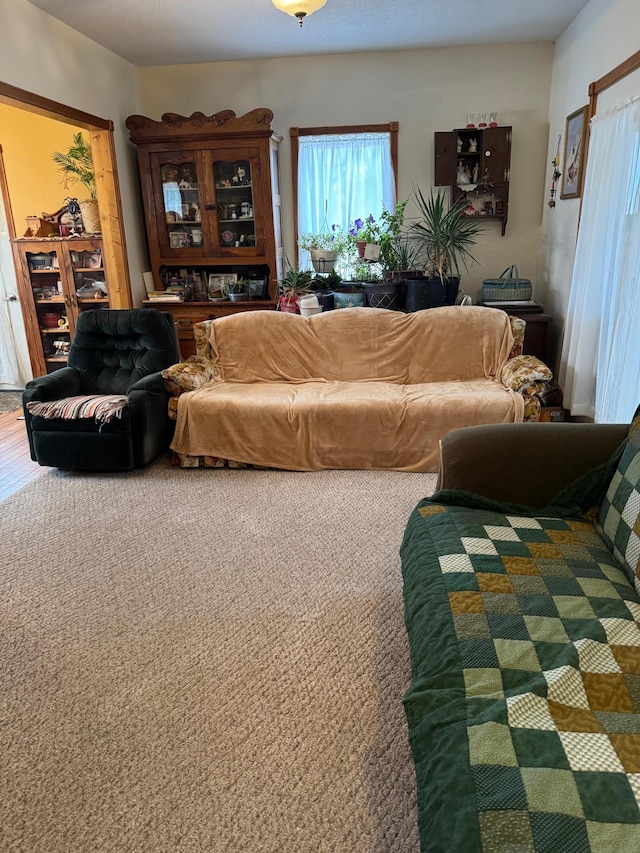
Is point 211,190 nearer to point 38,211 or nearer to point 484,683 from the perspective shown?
point 38,211

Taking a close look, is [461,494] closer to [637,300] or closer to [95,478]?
[637,300]

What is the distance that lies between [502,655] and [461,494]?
0.77 metres

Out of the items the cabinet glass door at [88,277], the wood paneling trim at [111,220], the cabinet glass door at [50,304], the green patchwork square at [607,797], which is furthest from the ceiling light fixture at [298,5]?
the green patchwork square at [607,797]

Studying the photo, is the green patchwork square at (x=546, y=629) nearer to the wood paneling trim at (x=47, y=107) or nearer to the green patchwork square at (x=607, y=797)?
the green patchwork square at (x=607, y=797)

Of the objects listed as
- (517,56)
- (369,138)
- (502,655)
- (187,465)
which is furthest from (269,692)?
(517,56)

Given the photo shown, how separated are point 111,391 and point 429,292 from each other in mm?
2386

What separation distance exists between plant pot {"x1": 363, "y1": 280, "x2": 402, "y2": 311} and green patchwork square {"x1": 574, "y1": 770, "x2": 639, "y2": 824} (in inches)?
153

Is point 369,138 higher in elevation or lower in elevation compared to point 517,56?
lower

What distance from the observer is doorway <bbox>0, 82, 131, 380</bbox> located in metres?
3.99

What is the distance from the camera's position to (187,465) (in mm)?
3689

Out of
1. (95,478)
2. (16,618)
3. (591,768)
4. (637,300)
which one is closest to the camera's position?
(591,768)

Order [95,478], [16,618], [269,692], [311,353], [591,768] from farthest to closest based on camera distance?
[311,353], [95,478], [16,618], [269,692], [591,768]

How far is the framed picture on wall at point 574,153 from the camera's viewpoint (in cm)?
403

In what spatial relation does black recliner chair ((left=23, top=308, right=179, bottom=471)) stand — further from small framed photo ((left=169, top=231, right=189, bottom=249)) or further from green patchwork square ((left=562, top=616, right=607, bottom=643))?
green patchwork square ((left=562, top=616, right=607, bottom=643))
